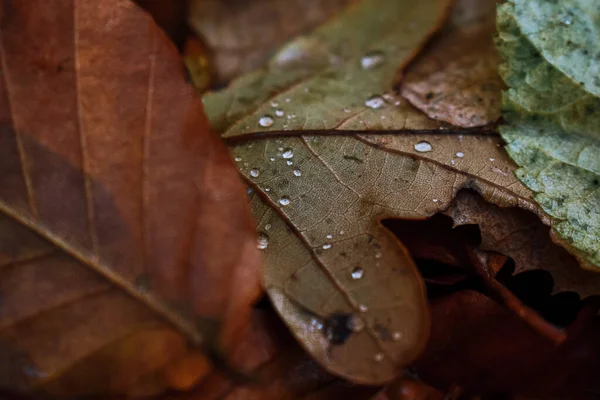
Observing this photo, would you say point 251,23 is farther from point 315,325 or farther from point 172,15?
point 315,325

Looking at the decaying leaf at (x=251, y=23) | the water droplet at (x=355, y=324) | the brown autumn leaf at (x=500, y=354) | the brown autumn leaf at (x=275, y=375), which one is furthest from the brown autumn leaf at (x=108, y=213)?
the decaying leaf at (x=251, y=23)

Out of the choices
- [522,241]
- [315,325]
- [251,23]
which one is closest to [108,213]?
[315,325]

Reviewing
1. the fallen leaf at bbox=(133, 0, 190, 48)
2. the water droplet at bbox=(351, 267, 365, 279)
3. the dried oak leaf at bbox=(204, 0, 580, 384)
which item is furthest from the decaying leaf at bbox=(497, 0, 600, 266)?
the fallen leaf at bbox=(133, 0, 190, 48)

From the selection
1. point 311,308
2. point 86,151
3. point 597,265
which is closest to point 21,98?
point 86,151

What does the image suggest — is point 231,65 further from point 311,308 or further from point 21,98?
point 311,308

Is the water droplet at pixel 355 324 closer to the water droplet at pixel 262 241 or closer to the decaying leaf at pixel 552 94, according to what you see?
the water droplet at pixel 262 241

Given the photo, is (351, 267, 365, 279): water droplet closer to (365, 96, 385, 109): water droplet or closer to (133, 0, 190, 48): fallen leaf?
(365, 96, 385, 109): water droplet
